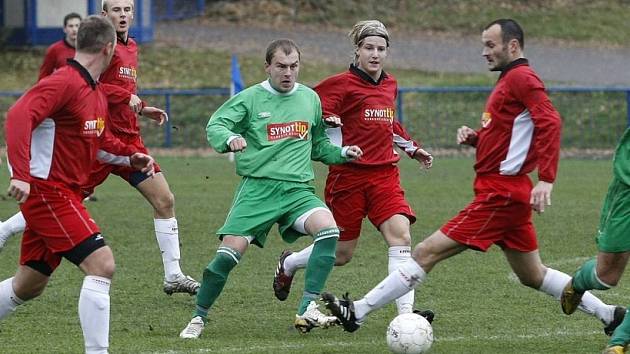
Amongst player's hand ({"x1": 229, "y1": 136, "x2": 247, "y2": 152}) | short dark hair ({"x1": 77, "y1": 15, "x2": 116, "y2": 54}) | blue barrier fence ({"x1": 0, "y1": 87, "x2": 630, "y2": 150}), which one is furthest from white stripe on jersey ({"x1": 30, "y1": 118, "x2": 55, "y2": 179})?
blue barrier fence ({"x1": 0, "y1": 87, "x2": 630, "y2": 150})

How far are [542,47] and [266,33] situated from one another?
691 cm

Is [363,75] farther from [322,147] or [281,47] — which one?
[281,47]

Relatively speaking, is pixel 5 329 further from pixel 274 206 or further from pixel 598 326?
pixel 598 326

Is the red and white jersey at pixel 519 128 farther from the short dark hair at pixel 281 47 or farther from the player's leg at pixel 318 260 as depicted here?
the short dark hair at pixel 281 47

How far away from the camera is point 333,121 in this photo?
7855mm

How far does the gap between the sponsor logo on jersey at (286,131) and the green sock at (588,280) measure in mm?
1930

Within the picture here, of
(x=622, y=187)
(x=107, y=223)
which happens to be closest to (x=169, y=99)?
(x=107, y=223)

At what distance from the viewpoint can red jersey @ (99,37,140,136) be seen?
891 centimetres

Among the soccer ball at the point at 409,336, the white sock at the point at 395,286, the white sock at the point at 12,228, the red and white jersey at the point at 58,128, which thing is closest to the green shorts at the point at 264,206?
the white sock at the point at 395,286

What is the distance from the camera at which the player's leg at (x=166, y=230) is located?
889 centimetres

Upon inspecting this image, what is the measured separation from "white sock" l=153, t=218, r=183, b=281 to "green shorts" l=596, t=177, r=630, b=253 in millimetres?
3353

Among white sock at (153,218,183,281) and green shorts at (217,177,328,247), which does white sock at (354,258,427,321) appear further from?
white sock at (153,218,183,281)

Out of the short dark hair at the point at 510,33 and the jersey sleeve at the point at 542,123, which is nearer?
the jersey sleeve at the point at 542,123

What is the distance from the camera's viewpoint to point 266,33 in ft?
102
